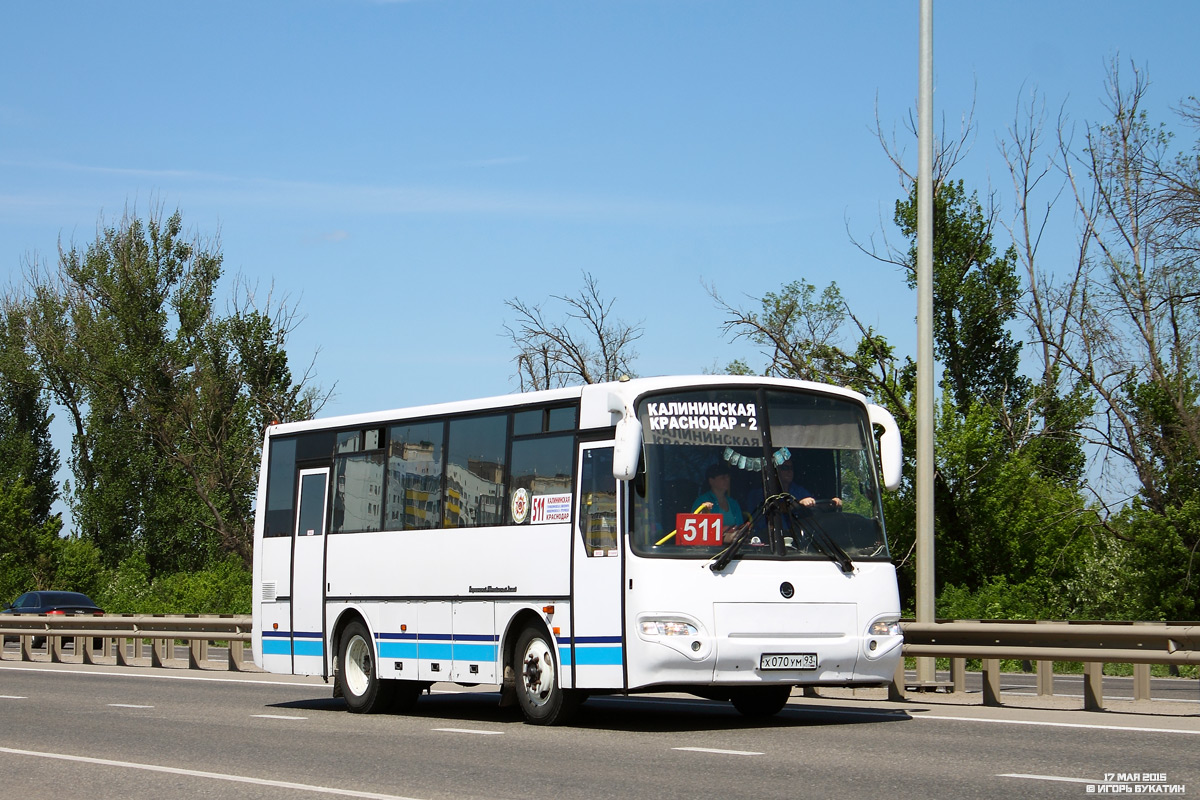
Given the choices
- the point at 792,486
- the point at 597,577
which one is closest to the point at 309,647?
the point at 597,577

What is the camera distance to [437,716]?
638 inches

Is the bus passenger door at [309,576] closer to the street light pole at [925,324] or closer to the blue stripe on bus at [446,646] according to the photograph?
the blue stripe on bus at [446,646]

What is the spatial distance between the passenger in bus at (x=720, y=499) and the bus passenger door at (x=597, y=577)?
2.40 ft

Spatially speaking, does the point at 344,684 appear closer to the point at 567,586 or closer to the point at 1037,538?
the point at 567,586

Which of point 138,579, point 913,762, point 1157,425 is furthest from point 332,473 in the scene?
point 138,579

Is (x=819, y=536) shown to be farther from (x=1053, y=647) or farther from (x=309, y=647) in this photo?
(x=309, y=647)

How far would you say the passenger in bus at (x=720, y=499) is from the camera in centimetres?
1322

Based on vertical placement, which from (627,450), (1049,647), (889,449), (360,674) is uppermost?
(889,449)

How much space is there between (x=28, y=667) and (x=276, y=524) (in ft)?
41.7

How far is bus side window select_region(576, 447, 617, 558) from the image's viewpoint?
13.4 meters

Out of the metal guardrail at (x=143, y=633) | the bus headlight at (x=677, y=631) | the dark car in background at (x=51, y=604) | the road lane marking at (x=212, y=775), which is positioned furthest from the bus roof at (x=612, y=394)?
the dark car in background at (x=51, y=604)

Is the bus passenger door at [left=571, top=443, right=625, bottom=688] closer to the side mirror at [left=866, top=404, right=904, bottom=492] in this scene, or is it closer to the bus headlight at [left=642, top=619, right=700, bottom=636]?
the bus headlight at [left=642, top=619, right=700, bottom=636]

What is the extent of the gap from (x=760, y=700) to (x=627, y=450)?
10.9ft

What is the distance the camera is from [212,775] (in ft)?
35.2
